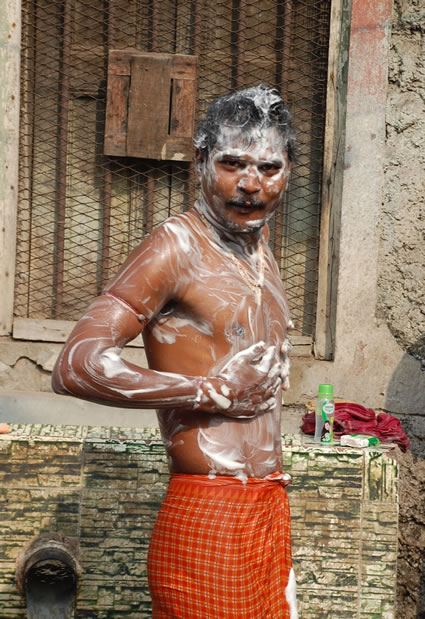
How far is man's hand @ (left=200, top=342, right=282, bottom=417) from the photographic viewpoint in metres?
2.24

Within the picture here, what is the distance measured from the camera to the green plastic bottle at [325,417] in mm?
4184

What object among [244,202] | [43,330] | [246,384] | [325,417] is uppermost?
[244,202]

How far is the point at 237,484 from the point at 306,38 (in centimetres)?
381

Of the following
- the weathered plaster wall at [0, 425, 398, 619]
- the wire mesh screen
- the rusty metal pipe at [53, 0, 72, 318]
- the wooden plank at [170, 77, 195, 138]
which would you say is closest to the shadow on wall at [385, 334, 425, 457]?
the wire mesh screen

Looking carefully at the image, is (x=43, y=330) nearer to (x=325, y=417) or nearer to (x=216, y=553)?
(x=325, y=417)

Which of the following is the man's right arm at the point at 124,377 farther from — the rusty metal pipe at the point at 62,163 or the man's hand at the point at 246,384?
the rusty metal pipe at the point at 62,163

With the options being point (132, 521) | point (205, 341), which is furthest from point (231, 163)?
point (132, 521)

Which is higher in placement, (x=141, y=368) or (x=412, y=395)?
(x=141, y=368)

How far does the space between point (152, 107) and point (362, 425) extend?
2294 mm

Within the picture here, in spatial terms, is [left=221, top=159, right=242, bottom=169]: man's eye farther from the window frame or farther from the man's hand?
the window frame

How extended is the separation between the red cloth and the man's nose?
2.24 meters

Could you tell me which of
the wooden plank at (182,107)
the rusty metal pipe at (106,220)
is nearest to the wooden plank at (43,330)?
the rusty metal pipe at (106,220)

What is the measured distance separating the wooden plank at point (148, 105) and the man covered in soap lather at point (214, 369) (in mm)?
3024

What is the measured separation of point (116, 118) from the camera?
5422 millimetres
